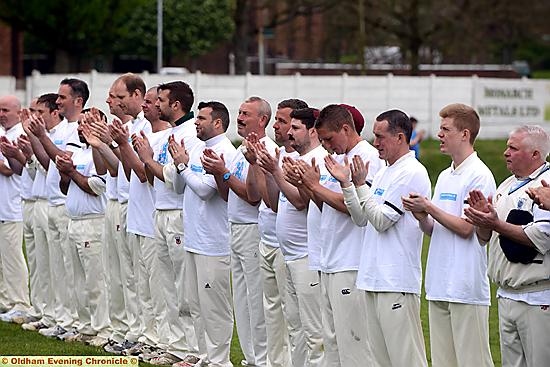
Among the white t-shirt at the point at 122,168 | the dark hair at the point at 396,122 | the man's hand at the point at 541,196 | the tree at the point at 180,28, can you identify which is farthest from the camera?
the tree at the point at 180,28

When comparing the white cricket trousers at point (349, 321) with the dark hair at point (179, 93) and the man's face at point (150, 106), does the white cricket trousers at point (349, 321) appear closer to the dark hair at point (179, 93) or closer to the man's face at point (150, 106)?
the dark hair at point (179, 93)

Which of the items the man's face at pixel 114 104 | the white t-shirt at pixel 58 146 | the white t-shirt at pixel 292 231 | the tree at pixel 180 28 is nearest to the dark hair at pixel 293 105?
the white t-shirt at pixel 292 231

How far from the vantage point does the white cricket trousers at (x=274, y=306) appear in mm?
11055

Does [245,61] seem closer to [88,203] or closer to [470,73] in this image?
[470,73]

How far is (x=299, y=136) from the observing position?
1036 cm

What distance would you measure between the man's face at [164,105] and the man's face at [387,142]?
3.27m

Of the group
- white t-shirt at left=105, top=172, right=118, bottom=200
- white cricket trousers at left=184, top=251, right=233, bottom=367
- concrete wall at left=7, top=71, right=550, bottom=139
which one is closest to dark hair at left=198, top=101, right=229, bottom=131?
white cricket trousers at left=184, top=251, right=233, bottom=367

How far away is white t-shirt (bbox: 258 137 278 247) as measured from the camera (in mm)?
10961

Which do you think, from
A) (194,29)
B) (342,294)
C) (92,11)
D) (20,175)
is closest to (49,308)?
(20,175)

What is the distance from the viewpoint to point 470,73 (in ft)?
195

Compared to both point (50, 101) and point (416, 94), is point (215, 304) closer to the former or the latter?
point (50, 101)

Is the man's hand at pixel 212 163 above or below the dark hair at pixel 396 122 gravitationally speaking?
below

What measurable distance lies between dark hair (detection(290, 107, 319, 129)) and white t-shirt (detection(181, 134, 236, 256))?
1.44 m

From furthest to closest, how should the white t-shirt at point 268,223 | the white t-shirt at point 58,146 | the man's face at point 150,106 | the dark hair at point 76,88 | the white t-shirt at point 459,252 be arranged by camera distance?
1. the white t-shirt at point 58,146
2. the dark hair at point 76,88
3. the man's face at point 150,106
4. the white t-shirt at point 268,223
5. the white t-shirt at point 459,252
